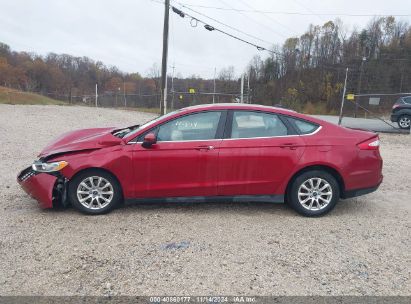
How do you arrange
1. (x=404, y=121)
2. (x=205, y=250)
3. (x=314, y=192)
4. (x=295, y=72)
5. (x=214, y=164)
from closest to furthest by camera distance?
(x=205, y=250) < (x=214, y=164) < (x=314, y=192) < (x=404, y=121) < (x=295, y=72)

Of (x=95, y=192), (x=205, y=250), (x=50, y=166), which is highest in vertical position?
(x=50, y=166)

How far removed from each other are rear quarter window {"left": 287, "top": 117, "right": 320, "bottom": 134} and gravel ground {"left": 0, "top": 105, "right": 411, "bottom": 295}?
3.87 ft

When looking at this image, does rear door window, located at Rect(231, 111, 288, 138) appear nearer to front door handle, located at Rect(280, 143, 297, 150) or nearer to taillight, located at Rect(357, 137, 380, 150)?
front door handle, located at Rect(280, 143, 297, 150)

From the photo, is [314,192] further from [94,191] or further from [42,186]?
[42,186]

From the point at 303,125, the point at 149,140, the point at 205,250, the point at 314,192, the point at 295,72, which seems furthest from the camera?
the point at 295,72

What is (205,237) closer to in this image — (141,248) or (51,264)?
(141,248)

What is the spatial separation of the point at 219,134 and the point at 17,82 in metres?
86.0

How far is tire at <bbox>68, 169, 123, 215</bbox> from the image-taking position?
4.38 metres

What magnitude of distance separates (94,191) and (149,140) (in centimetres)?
101

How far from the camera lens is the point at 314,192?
178 inches

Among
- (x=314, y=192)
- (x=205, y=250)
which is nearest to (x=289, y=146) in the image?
(x=314, y=192)

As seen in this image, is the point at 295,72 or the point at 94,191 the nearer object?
the point at 94,191

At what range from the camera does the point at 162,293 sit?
2811mm

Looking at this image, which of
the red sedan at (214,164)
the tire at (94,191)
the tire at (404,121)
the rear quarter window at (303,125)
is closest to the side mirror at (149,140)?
the red sedan at (214,164)
